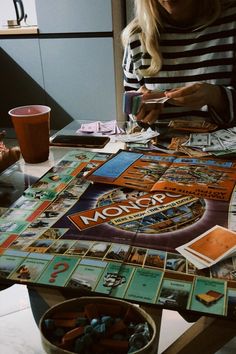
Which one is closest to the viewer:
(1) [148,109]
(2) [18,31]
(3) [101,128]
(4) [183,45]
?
(1) [148,109]

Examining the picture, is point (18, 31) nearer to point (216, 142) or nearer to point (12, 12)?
point (12, 12)

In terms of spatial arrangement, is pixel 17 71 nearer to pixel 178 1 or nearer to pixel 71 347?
pixel 178 1

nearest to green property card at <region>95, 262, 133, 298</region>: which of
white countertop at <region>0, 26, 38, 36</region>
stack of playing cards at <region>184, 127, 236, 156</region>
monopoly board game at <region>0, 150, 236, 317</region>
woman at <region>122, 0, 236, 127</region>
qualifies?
monopoly board game at <region>0, 150, 236, 317</region>

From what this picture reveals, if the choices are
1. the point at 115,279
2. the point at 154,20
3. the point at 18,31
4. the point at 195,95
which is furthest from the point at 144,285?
the point at 18,31

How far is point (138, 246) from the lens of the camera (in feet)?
2.26

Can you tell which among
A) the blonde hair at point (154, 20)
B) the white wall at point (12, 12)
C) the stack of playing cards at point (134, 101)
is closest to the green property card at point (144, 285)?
the stack of playing cards at point (134, 101)

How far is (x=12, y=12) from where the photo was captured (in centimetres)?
341

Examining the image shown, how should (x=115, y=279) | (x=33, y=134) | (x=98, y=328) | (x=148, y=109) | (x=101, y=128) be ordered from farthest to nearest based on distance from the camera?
1. (x=101, y=128)
2. (x=148, y=109)
3. (x=33, y=134)
4. (x=115, y=279)
5. (x=98, y=328)

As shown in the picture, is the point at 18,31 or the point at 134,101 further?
the point at 18,31

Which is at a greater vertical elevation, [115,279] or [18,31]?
[18,31]

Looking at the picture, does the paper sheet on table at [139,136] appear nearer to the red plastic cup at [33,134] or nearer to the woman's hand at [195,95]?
the woman's hand at [195,95]

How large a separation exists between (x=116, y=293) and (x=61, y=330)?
0.34ft

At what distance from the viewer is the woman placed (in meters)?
1.42

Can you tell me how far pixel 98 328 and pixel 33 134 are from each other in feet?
2.24
